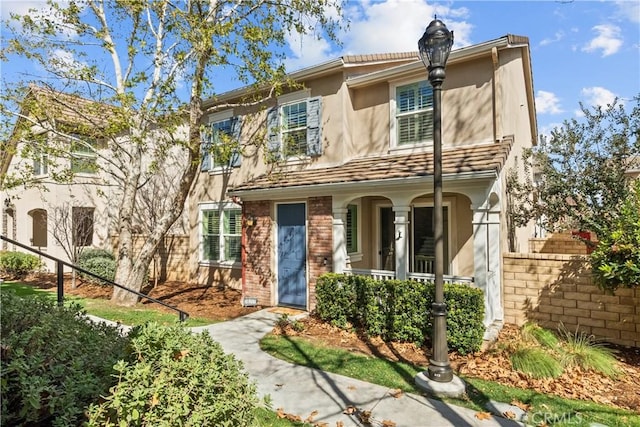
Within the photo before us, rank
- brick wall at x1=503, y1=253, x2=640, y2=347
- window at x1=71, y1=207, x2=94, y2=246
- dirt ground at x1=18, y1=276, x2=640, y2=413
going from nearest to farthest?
dirt ground at x1=18, y1=276, x2=640, y2=413 → brick wall at x1=503, y1=253, x2=640, y2=347 → window at x1=71, y1=207, x2=94, y2=246

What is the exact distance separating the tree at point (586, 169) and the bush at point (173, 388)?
880cm

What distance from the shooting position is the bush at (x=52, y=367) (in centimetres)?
222

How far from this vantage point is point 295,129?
10844mm

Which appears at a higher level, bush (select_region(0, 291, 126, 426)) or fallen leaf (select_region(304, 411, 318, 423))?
bush (select_region(0, 291, 126, 426))

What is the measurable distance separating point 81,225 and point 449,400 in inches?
591

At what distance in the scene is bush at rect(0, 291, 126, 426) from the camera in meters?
2.22

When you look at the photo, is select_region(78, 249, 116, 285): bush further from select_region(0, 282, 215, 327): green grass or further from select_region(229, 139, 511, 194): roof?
select_region(229, 139, 511, 194): roof

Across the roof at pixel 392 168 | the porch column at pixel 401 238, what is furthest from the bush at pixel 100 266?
the porch column at pixel 401 238

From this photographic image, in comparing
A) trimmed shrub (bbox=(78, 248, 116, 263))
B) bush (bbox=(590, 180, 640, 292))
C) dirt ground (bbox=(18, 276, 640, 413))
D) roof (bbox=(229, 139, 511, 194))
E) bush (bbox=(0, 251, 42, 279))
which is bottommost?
dirt ground (bbox=(18, 276, 640, 413))

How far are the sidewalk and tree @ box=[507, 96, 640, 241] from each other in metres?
6.45

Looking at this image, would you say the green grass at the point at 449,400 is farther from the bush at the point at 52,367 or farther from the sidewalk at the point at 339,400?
the bush at the point at 52,367

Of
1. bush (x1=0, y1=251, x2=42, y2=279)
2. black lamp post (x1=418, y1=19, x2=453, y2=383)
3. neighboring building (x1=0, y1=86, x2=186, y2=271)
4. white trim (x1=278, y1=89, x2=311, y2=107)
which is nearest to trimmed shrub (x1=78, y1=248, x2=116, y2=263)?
neighboring building (x1=0, y1=86, x2=186, y2=271)

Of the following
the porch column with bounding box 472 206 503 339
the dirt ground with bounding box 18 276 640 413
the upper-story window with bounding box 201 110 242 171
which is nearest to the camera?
the dirt ground with bounding box 18 276 640 413

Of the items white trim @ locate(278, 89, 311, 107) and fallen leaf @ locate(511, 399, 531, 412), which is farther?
white trim @ locate(278, 89, 311, 107)
